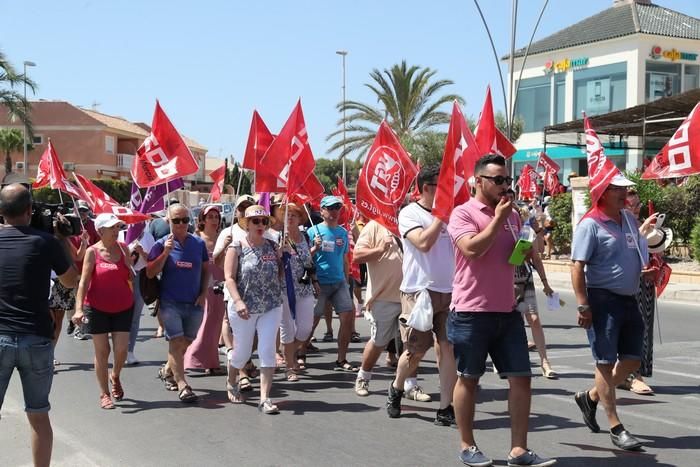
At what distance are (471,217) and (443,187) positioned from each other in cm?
77

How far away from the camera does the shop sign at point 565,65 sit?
45.6 m

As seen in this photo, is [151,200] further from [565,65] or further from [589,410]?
[565,65]

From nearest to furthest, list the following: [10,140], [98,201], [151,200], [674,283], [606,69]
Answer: [98,201], [151,200], [674,283], [606,69], [10,140]

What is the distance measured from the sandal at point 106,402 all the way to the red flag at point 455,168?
335 cm

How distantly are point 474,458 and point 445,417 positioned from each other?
1208mm

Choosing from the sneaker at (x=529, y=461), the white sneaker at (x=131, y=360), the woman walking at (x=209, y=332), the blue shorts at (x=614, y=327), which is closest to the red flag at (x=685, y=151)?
the blue shorts at (x=614, y=327)

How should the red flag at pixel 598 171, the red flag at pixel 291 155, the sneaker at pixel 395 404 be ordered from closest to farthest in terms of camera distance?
1. the red flag at pixel 598 171
2. the sneaker at pixel 395 404
3. the red flag at pixel 291 155

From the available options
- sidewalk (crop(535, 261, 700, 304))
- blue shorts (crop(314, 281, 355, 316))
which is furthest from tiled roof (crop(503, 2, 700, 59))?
blue shorts (crop(314, 281, 355, 316))

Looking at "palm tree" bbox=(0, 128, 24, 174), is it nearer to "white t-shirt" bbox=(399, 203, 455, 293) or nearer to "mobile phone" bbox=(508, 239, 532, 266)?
"white t-shirt" bbox=(399, 203, 455, 293)

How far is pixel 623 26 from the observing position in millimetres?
44281

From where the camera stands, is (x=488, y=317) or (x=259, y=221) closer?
(x=488, y=317)

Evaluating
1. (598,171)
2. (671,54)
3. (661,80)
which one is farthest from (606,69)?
(598,171)

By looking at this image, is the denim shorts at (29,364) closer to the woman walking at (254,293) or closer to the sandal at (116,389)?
the woman walking at (254,293)

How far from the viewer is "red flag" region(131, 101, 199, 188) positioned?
9.16 metres
